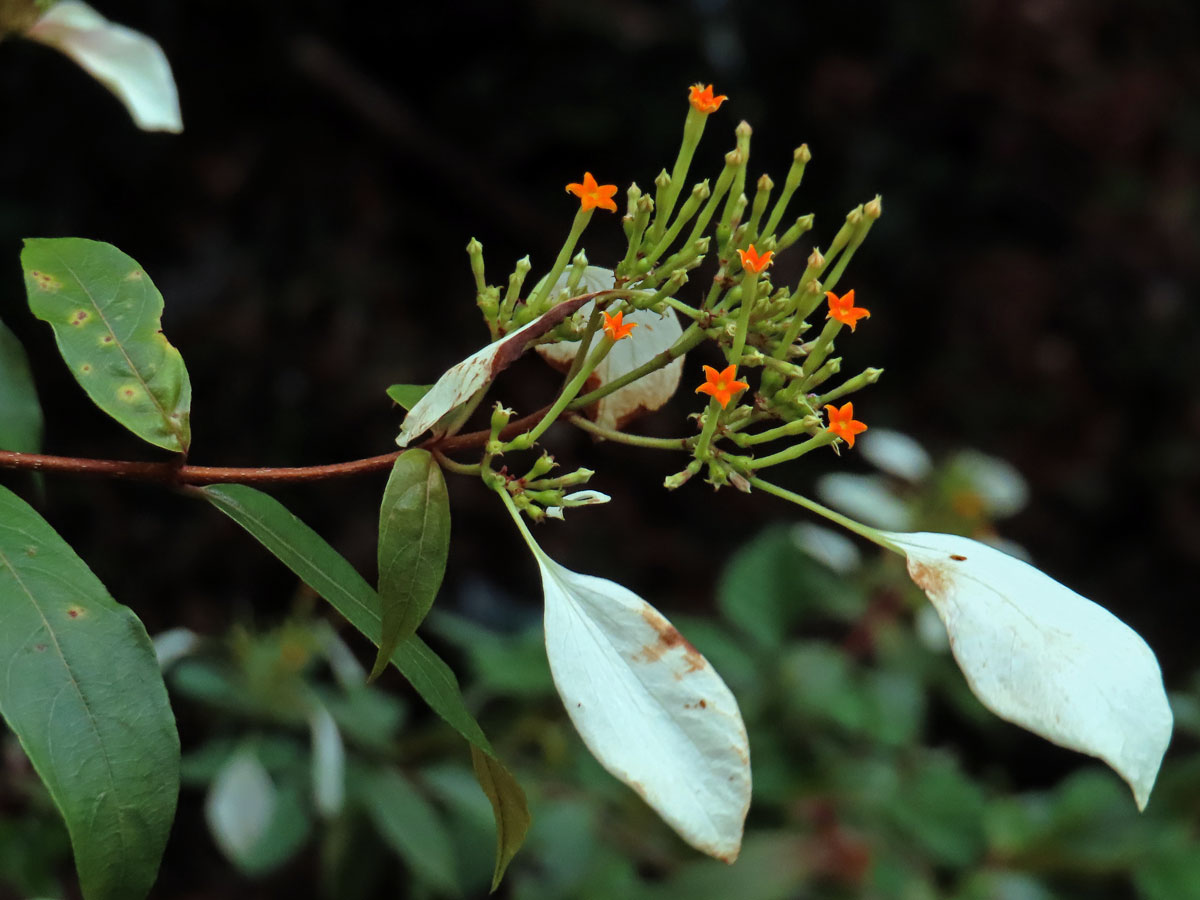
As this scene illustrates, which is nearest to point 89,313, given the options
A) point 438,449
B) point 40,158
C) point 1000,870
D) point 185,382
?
point 185,382

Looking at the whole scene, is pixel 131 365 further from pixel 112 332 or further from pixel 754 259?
pixel 754 259

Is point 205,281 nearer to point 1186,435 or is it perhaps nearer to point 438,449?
point 438,449

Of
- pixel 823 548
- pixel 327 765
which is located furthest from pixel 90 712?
pixel 823 548

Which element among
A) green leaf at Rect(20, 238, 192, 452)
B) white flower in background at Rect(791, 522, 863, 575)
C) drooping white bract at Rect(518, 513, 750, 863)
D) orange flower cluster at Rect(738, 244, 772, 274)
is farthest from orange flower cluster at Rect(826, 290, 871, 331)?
white flower in background at Rect(791, 522, 863, 575)

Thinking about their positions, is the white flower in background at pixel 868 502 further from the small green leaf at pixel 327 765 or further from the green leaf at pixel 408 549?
the green leaf at pixel 408 549

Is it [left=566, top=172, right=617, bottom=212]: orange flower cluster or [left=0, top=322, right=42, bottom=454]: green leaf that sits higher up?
[left=566, top=172, right=617, bottom=212]: orange flower cluster

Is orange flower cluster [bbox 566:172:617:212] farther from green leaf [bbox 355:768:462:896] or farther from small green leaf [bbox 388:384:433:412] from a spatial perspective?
green leaf [bbox 355:768:462:896]

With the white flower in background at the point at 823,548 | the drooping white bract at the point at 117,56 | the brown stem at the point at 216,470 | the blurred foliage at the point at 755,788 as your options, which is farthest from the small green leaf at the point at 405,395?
the white flower in background at the point at 823,548
